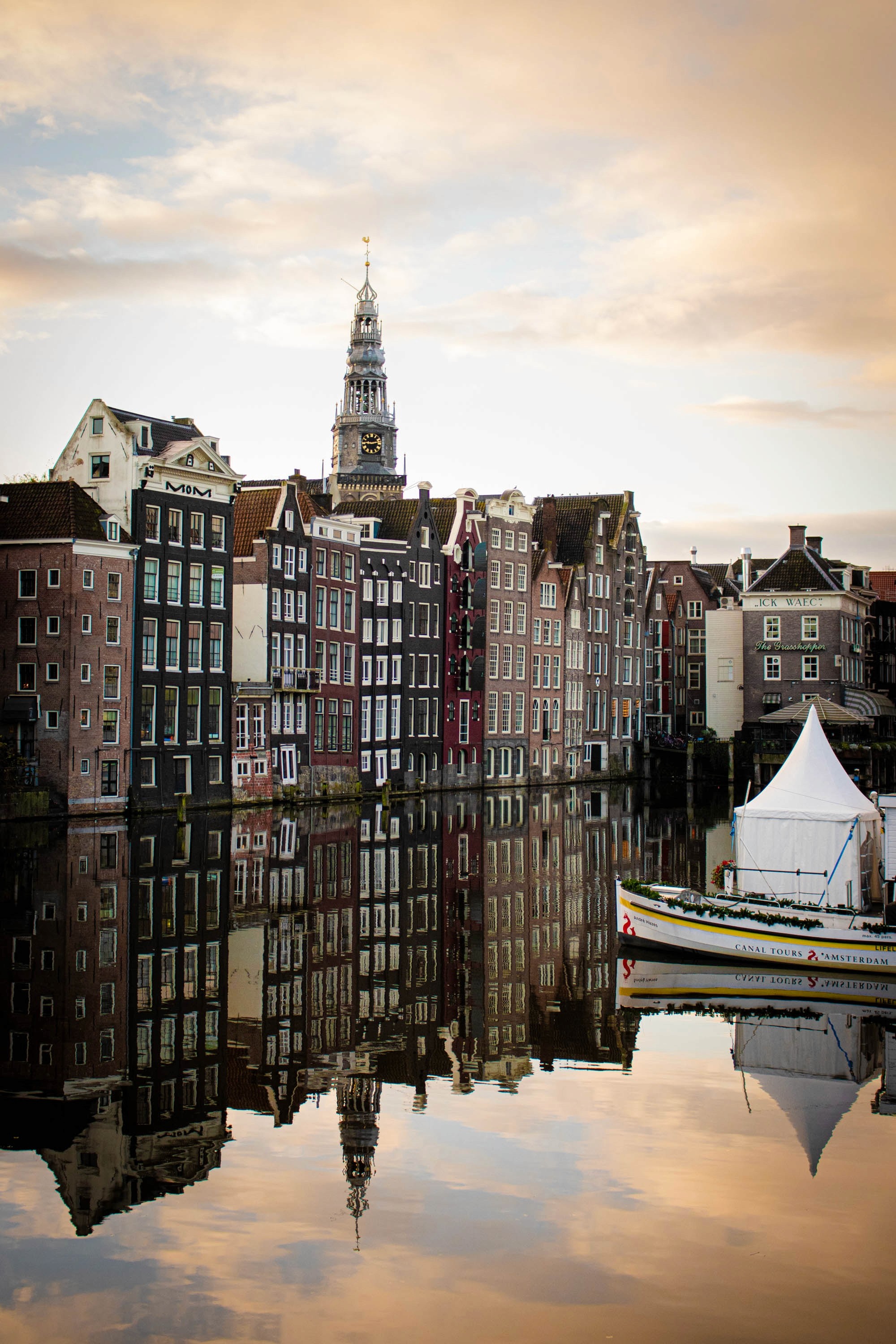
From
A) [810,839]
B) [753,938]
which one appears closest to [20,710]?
[810,839]

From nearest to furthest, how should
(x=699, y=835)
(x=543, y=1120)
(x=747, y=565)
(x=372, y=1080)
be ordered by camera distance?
(x=543, y=1120) < (x=372, y=1080) < (x=699, y=835) < (x=747, y=565)

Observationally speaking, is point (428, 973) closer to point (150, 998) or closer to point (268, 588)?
point (150, 998)

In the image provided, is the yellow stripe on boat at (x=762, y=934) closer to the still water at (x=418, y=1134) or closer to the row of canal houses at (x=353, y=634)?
the still water at (x=418, y=1134)

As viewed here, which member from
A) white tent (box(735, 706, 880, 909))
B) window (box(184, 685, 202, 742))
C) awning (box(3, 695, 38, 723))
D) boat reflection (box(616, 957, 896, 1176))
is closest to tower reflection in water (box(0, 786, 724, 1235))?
boat reflection (box(616, 957, 896, 1176))

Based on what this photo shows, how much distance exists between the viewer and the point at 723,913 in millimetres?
34188

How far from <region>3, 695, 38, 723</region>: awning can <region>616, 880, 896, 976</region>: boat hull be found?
37198 millimetres

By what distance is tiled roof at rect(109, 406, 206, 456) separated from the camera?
71188mm

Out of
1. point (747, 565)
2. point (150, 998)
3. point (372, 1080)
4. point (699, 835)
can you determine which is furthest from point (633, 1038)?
point (747, 565)

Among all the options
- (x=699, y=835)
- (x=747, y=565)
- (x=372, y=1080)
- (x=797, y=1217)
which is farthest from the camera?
(x=747, y=565)

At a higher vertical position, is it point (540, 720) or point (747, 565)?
point (747, 565)

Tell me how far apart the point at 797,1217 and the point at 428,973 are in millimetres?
15442

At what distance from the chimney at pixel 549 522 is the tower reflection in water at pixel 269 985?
54274 mm

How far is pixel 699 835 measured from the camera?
6650 centimetres

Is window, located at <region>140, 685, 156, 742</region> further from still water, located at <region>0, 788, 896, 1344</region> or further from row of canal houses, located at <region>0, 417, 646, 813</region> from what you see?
still water, located at <region>0, 788, 896, 1344</region>
